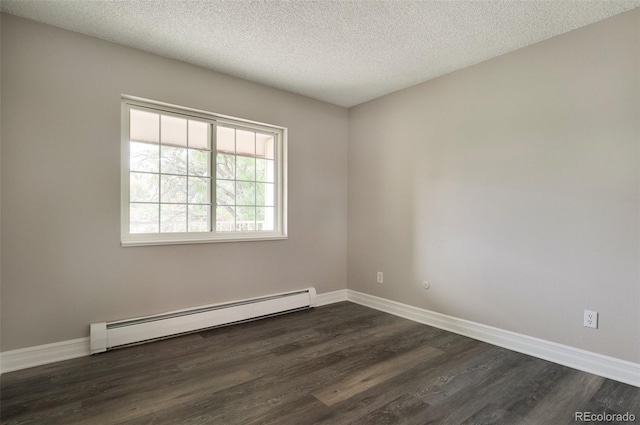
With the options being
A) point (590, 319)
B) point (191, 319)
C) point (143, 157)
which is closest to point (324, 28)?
point (143, 157)

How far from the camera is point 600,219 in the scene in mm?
2354

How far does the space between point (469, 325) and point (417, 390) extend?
4.09 ft

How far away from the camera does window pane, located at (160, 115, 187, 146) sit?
3.09 meters

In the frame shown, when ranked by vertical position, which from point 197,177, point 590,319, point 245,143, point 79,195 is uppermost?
point 245,143

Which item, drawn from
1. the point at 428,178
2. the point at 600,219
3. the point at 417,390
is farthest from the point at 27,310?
the point at 600,219

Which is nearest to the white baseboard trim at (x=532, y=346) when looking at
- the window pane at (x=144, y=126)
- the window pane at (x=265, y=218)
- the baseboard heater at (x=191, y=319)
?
the baseboard heater at (x=191, y=319)

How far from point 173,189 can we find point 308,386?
2.13m

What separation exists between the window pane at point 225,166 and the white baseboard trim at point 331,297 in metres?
1.79

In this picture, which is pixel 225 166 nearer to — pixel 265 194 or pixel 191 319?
pixel 265 194

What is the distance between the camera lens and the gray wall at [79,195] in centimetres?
237

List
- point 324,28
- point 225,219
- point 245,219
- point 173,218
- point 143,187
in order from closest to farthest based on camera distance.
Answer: point 324,28
point 143,187
point 173,218
point 225,219
point 245,219

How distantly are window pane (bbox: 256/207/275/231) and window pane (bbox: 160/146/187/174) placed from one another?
0.93 metres

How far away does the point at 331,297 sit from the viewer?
421cm

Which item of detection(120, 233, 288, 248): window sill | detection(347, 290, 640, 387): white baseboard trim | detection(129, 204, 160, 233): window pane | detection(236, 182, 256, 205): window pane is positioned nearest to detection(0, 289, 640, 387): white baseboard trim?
detection(347, 290, 640, 387): white baseboard trim
